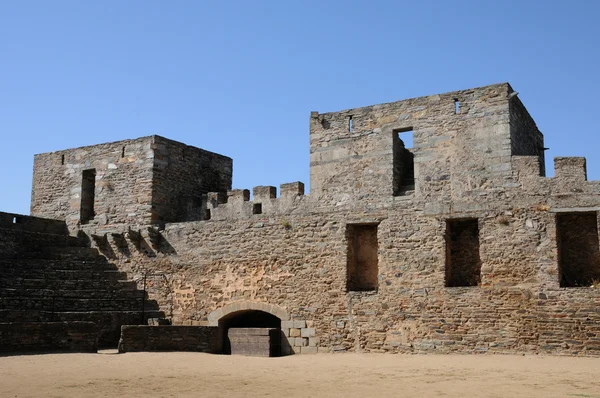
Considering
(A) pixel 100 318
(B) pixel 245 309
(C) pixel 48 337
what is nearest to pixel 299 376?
(B) pixel 245 309

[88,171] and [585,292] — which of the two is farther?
[88,171]

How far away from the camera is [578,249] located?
42.9ft

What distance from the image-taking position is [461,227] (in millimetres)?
14023

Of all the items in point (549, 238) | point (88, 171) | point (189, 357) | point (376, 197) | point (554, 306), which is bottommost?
point (189, 357)

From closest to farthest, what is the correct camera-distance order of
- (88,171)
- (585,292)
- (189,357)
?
(585,292), (189,357), (88,171)

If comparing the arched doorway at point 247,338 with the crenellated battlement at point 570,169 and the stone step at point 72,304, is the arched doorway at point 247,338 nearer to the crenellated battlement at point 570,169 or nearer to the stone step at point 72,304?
the stone step at point 72,304

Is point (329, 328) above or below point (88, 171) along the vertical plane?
below

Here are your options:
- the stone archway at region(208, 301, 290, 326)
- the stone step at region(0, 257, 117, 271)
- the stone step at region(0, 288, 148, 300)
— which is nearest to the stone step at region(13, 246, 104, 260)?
the stone step at region(0, 257, 117, 271)

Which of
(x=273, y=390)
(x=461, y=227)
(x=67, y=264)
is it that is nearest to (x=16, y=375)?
(x=273, y=390)

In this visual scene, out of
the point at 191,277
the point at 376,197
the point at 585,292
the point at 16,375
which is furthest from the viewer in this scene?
the point at 191,277

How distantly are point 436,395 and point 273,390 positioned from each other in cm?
202

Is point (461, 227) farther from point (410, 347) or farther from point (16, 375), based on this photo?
point (16, 375)

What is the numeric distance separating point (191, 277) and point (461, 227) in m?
6.18

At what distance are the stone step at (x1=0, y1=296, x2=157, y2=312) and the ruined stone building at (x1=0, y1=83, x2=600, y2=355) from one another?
0.13 feet
